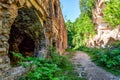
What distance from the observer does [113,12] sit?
23.0 meters

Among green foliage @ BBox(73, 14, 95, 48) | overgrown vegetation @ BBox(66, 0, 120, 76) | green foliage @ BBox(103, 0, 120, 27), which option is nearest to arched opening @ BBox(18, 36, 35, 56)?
overgrown vegetation @ BBox(66, 0, 120, 76)

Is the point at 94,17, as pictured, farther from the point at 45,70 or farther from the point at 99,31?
the point at 45,70

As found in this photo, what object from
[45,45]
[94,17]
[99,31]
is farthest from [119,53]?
[94,17]

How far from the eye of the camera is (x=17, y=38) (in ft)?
40.2

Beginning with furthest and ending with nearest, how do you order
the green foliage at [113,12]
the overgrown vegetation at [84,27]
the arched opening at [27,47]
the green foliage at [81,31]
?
1. the green foliage at [81,31]
2. the overgrown vegetation at [84,27]
3. the green foliage at [113,12]
4. the arched opening at [27,47]

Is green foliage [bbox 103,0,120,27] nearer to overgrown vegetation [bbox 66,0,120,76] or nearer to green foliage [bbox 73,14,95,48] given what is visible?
overgrown vegetation [bbox 66,0,120,76]

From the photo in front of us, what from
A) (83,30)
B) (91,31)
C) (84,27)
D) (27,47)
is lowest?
(27,47)

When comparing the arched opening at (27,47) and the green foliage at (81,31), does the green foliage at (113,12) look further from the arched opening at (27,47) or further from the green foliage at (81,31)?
the arched opening at (27,47)

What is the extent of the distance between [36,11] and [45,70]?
3703mm

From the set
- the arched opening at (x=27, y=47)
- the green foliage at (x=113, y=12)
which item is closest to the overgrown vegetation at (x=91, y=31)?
the green foliage at (x=113, y=12)

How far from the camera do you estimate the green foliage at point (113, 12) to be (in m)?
22.6

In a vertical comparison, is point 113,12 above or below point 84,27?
above

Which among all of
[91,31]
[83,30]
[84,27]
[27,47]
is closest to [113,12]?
[91,31]

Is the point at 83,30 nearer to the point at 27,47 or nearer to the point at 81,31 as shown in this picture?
the point at 81,31
